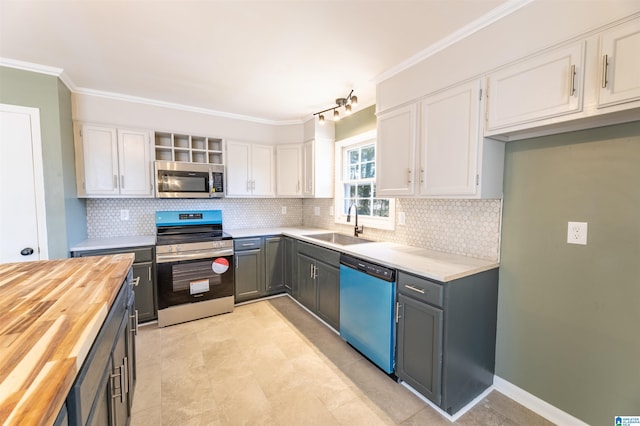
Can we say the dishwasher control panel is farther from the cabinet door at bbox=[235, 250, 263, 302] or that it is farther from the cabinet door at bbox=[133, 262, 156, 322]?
the cabinet door at bbox=[133, 262, 156, 322]

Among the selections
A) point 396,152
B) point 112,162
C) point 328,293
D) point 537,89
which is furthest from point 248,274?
point 537,89

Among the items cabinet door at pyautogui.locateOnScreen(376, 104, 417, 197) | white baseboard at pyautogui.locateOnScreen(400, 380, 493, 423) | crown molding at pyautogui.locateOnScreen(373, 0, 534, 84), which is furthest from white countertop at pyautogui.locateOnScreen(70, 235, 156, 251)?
crown molding at pyautogui.locateOnScreen(373, 0, 534, 84)

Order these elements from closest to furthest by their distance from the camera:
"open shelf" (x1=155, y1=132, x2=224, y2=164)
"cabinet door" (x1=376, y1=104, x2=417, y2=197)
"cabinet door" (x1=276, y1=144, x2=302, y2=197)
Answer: "cabinet door" (x1=376, y1=104, x2=417, y2=197), "open shelf" (x1=155, y1=132, x2=224, y2=164), "cabinet door" (x1=276, y1=144, x2=302, y2=197)

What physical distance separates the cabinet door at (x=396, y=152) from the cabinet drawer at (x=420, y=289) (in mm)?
739

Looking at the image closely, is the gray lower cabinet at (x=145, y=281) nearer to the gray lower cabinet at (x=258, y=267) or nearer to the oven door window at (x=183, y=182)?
the oven door window at (x=183, y=182)

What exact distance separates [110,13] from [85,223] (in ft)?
7.70

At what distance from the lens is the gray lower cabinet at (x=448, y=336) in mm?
1714

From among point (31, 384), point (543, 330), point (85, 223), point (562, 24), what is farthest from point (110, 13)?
point (543, 330)

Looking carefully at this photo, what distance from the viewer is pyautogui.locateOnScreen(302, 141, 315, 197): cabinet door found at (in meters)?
3.73

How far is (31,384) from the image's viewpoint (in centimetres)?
60

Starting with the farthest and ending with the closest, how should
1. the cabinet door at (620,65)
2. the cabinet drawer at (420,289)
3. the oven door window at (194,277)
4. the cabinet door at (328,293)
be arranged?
the oven door window at (194,277)
the cabinet door at (328,293)
the cabinet drawer at (420,289)
the cabinet door at (620,65)

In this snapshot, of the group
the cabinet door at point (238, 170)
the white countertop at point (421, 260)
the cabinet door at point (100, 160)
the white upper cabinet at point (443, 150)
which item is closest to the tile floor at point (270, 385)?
the white countertop at point (421, 260)

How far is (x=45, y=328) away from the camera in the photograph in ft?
2.81

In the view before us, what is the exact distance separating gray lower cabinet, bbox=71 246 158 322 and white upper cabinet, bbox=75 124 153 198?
2.29 feet
